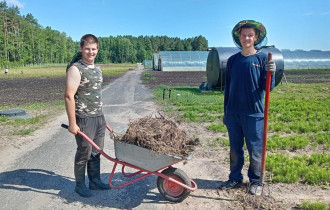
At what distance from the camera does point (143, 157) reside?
3666mm

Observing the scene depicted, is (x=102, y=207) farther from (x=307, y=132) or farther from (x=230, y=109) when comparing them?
(x=307, y=132)

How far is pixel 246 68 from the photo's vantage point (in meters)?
3.93

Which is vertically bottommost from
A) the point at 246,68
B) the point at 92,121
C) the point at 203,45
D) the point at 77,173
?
the point at 77,173

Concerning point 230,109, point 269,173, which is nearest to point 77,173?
point 230,109

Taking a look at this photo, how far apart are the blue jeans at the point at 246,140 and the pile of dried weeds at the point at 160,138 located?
75 cm

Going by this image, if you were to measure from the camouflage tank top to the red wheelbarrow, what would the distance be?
0.38 metres

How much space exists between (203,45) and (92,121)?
137 metres

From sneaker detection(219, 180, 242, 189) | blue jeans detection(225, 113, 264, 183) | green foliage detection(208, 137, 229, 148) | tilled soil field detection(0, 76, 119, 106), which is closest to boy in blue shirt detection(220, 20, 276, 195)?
blue jeans detection(225, 113, 264, 183)

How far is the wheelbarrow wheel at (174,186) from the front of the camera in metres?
3.84

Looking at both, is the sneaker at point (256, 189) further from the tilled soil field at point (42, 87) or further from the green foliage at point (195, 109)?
the tilled soil field at point (42, 87)

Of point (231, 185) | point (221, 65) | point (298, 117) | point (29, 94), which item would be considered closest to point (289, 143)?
point (231, 185)

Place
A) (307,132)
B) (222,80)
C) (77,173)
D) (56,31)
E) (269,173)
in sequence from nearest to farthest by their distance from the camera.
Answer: (77,173) < (269,173) < (307,132) < (222,80) < (56,31)

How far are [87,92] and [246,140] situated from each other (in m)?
2.42

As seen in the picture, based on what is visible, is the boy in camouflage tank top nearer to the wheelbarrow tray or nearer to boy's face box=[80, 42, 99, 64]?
boy's face box=[80, 42, 99, 64]
